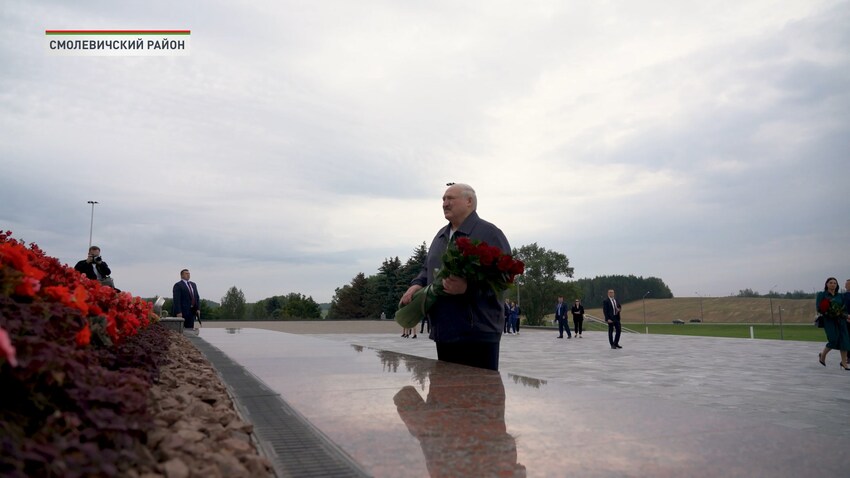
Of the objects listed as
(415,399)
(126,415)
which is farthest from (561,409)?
(126,415)

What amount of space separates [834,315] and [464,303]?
10045 millimetres

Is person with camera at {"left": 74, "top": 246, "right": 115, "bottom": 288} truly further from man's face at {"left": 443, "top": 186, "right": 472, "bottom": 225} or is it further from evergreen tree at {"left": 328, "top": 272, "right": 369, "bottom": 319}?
evergreen tree at {"left": 328, "top": 272, "right": 369, "bottom": 319}

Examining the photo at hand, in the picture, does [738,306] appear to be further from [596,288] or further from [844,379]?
[844,379]

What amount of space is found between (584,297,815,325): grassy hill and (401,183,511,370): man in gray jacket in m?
51.2

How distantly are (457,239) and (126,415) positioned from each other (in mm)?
2403

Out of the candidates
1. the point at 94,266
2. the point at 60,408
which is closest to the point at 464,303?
the point at 60,408

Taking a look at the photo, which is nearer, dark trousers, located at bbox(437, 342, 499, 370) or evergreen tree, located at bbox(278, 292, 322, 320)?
dark trousers, located at bbox(437, 342, 499, 370)

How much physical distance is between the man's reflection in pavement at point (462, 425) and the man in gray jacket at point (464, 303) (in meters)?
0.33

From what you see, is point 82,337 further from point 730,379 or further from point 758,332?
point 758,332

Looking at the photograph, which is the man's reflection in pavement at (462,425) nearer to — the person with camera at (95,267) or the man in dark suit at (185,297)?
the person with camera at (95,267)

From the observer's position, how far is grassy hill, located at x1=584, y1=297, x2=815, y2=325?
5538cm

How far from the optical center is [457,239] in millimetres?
3846

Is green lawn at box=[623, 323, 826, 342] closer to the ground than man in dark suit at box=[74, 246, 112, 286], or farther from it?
closer to the ground

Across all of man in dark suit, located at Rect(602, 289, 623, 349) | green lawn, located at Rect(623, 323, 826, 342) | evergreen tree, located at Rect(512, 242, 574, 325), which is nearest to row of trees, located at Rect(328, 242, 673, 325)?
evergreen tree, located at Rect(512, 242, 574, 325)
